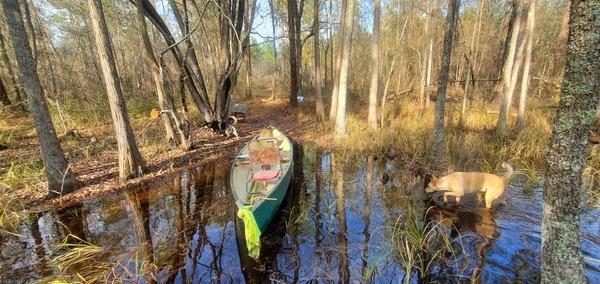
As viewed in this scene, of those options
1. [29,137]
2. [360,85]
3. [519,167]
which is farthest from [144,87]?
[519,167]

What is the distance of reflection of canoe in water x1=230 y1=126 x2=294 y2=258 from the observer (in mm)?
3682

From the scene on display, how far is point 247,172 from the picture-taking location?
637 cm

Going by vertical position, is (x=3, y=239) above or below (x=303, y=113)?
below

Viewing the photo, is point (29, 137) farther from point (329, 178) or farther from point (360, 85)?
point (360, 85)

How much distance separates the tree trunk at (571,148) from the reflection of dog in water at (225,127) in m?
10.1

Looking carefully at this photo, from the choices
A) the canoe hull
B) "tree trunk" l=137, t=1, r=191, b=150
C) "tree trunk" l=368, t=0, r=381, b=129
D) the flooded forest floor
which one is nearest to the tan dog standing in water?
the canoe hull

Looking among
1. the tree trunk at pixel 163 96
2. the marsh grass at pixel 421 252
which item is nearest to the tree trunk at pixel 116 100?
the tree trunk at pixel 163 96

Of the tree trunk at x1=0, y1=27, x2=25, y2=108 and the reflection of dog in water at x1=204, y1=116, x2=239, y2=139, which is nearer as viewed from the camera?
the reflection of dog in water at x1=204, y1=116, x2=239, y2=139

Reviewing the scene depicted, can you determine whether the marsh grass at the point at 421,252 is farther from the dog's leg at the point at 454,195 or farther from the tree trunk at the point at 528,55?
the tree trunk at the point at 528,55

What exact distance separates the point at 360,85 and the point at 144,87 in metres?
15.4

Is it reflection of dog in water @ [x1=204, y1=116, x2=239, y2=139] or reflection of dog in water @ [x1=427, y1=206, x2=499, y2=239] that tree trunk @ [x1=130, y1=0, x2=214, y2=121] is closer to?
reflection of dog in water @ [x1=204, y1=116, x2=239, y2=139]

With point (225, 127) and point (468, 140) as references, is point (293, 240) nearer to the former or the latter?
point (468, 140)

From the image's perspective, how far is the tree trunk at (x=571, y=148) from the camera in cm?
187

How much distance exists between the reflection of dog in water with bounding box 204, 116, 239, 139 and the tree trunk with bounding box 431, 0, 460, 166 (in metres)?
7.60
